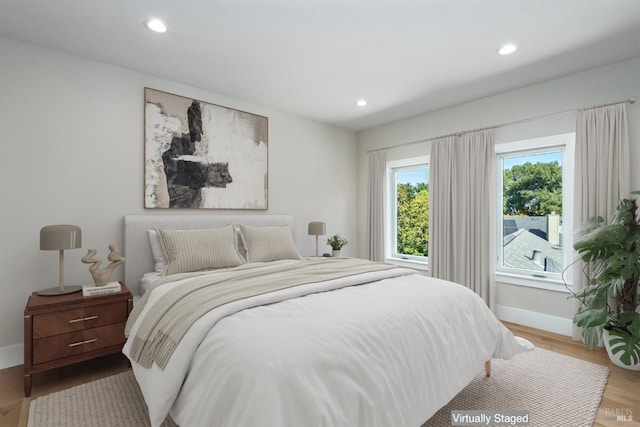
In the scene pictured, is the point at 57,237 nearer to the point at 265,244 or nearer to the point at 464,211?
the point at 265,244

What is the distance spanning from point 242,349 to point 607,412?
2.26 m

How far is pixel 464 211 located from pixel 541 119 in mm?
1218

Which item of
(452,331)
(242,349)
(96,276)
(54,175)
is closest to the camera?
(242,349)

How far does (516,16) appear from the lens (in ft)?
7.00

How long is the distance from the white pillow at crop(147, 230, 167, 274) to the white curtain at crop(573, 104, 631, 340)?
3.90m

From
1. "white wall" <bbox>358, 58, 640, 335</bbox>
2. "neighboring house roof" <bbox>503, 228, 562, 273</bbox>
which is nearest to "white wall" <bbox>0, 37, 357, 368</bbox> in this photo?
"white wall" <bbox>358, 58, 640, 335</bbox>

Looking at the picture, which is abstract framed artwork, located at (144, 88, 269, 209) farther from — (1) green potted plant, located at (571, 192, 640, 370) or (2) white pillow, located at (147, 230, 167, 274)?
(1) green potted plant, located at (571, 192, 640, 370)

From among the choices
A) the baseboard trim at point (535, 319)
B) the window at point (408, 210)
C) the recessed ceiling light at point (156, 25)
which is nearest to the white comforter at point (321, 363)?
the baseboard trim at point (535, 319)

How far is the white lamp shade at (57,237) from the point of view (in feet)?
7.32

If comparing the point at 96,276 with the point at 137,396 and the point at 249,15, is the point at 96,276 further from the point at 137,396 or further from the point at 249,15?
the point at 249,15

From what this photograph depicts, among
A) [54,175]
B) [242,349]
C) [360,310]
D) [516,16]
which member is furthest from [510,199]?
[54,175]

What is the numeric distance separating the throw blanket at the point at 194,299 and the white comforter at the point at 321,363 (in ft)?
0.26

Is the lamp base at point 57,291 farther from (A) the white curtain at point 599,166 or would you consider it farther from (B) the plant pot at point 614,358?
(A) the white curtain at point 599,166

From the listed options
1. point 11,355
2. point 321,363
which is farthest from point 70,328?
point 321,363
